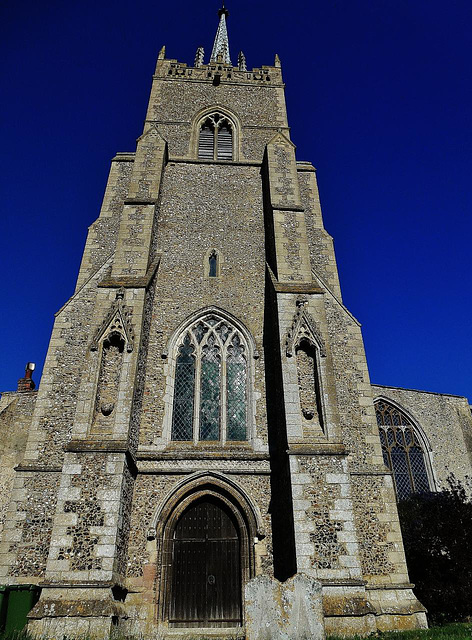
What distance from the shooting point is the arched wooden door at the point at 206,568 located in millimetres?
9273

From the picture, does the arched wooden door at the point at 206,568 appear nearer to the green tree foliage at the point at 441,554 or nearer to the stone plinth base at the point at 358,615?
the stone plinth base at the point at 358,615

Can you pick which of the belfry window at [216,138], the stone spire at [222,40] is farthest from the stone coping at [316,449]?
the stone spire at [222,40]

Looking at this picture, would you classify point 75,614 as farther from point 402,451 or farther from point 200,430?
point 402,451

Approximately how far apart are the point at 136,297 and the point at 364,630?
7.84 m

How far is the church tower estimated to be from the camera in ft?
27.0

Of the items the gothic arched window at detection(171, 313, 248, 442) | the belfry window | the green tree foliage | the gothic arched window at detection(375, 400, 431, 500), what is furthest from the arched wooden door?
the belfry window

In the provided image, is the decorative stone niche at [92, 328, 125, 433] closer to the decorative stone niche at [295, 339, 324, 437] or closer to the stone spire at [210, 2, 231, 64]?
the decorative stone niche at [295, 339, 324, 437]

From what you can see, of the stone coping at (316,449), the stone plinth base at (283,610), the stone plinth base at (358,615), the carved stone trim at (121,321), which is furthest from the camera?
the carved stone trim at (121,321)

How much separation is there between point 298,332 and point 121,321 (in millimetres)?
3952

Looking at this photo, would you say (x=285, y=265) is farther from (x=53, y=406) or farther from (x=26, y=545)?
(x=26, y=545)

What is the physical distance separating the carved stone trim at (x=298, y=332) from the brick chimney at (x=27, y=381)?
12070mm

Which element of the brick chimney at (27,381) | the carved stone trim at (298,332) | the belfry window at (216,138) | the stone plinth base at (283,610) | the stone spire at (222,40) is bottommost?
the stone plinth base at (283,610)

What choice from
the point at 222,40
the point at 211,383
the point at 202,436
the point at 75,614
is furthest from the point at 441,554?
the point at 222,40

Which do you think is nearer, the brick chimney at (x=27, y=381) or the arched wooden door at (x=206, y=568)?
the arched wooden door at (x=206, y=568)
